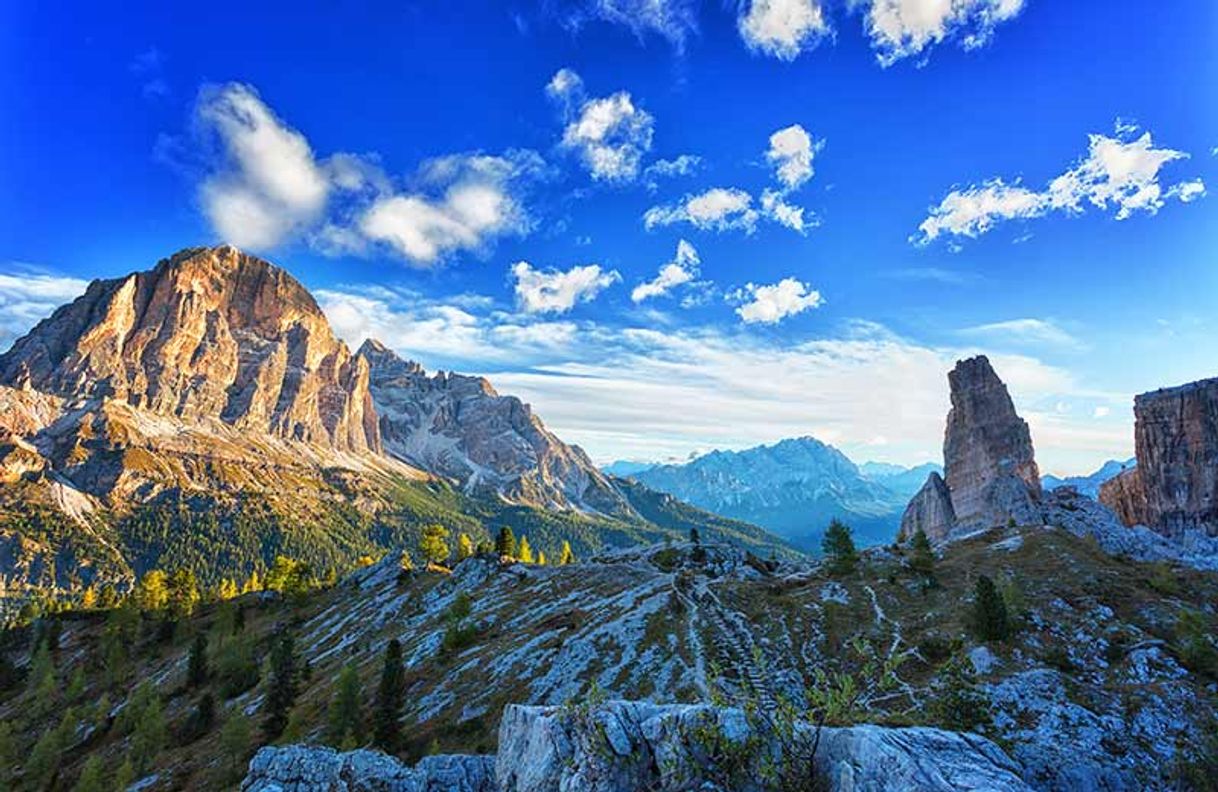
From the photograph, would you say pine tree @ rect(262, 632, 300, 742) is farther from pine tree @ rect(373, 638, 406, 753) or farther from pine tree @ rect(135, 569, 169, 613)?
pine tree @ rect(135, 569, 169, 613)

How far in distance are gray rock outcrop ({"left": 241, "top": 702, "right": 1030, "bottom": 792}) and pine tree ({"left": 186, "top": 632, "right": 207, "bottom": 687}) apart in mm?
94563

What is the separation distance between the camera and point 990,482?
177875 millimetres

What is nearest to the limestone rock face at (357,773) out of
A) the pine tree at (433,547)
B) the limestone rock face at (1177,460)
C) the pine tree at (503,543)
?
the pine tree at (503,543)

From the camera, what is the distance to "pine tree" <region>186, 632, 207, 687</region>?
102 m

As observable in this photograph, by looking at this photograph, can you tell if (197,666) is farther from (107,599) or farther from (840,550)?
(840,550)

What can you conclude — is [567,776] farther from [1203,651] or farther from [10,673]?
[10,673]

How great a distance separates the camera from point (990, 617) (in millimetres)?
54375

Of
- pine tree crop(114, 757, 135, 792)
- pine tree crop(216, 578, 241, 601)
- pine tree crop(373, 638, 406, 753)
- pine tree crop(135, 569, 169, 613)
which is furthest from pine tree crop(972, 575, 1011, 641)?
pine tree crop(216, 578, 241, 601)

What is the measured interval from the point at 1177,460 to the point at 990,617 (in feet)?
537

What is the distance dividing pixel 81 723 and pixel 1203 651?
499ft

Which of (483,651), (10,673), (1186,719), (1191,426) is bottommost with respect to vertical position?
(10,673)

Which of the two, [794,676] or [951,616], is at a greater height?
[951,616]

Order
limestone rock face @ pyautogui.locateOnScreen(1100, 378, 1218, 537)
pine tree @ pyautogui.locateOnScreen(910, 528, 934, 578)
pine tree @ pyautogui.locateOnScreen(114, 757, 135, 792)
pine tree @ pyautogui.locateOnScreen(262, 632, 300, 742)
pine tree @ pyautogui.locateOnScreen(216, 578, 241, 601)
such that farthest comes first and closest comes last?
pine tree @ pyautogui.locateOnScreen(216, 578, 241, 601), limestone rock face @ pyautogui.locateOnScreen(1100, 378, 1218, 537), pine tree @ pyautogui.locateOnScreen(910, 528, 934, 578), pine tree @ pyautogui.locateOnScreen(262, 632, 300, 742), pine tree @ pyautogui.locateOnScreen(114, 757, 135, 792)

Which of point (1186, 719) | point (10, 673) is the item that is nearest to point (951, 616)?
point (1186, 719)
